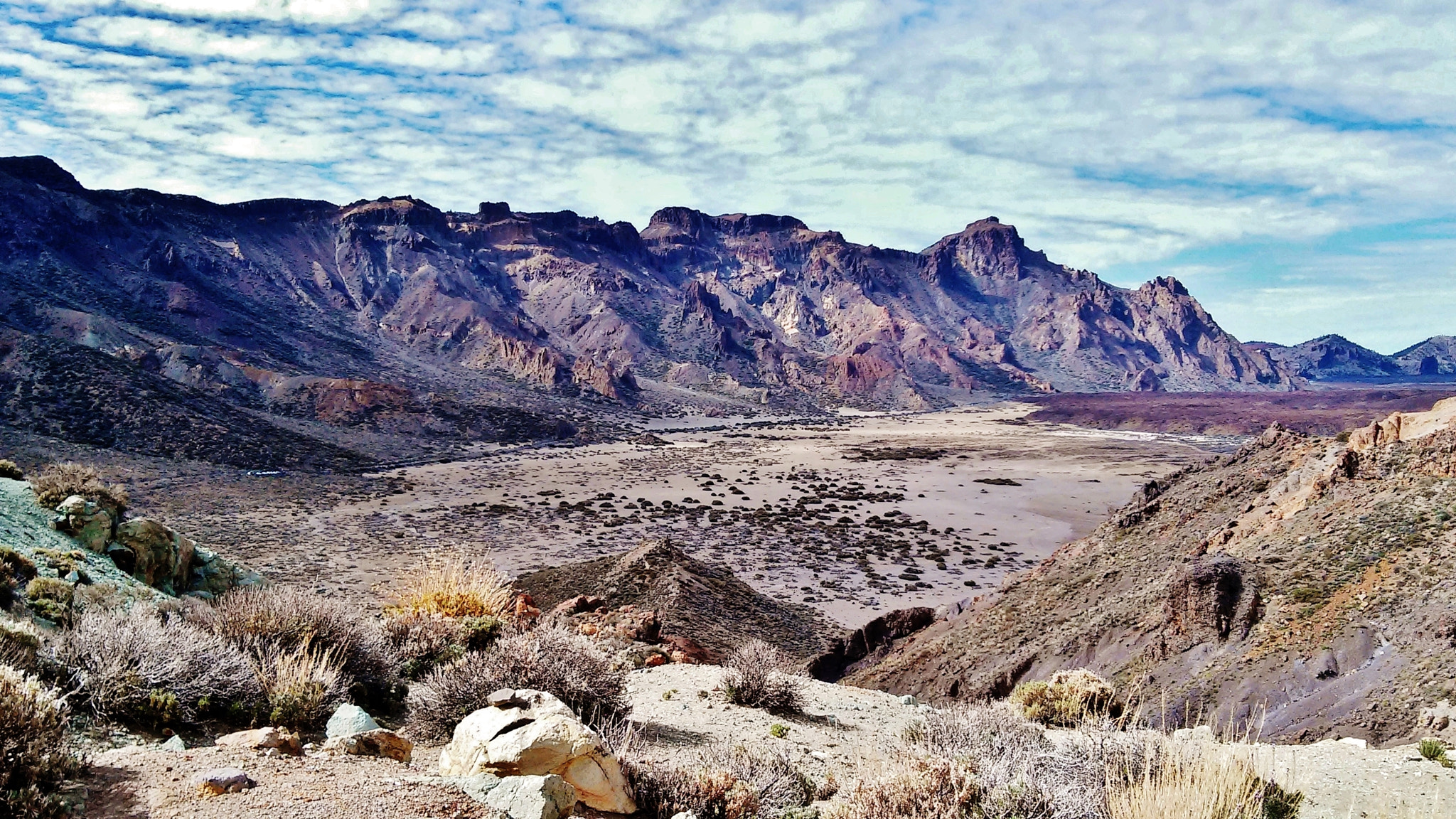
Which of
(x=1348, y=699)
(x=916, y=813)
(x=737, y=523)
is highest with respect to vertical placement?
(x=916, y=813)

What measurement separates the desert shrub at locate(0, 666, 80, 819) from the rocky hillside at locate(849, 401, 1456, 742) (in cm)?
934

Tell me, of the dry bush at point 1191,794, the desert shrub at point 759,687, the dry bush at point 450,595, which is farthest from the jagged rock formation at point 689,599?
the dry bush at point 1191,794

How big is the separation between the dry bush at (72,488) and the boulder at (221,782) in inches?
321

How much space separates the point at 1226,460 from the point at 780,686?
56.3 feet

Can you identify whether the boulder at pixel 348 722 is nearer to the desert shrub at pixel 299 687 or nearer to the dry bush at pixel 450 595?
the desert shrub at pixel 299 687

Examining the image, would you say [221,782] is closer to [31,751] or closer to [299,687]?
[31,751]

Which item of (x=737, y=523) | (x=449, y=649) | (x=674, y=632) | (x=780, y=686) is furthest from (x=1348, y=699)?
(x=737, y=523)

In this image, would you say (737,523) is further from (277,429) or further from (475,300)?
(475,300)

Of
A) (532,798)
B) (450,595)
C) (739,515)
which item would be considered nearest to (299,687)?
(532,798)

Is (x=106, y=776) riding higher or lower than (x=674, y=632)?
higher

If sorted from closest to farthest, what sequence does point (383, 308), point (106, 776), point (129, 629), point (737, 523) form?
point (106, 776)
point (129, 629)
point (737, 523)
point (383, 308)

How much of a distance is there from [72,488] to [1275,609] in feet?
54.9

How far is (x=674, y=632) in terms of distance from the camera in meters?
15.7

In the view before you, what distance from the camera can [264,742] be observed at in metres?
4.36
